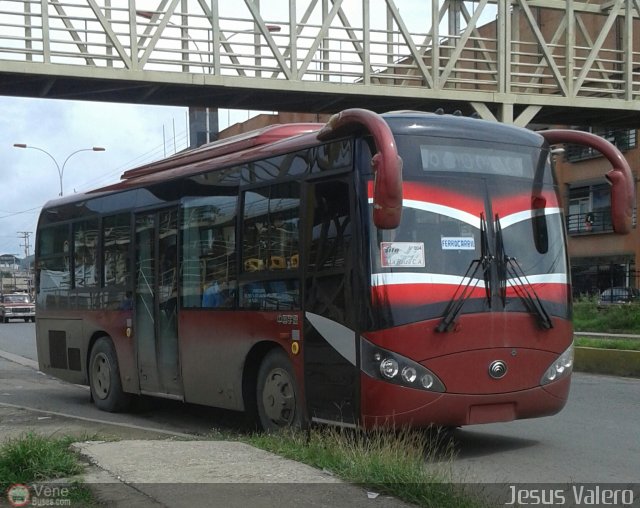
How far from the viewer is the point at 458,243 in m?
7.84

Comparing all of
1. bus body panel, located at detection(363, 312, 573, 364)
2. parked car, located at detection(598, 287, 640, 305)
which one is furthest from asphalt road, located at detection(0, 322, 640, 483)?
parked car, located at detection(598, 287, 640, 305)

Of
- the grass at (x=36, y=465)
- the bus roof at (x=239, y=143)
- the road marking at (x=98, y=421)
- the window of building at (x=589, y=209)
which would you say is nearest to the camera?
the grass at (x=36, y=465)

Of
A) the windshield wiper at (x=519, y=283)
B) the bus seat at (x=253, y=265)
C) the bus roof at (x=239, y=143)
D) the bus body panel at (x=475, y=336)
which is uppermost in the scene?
the bus roof at (x=239, y=143)

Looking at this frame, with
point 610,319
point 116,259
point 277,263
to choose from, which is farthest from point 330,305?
point 610,319

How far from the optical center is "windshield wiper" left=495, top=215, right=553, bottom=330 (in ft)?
26.1

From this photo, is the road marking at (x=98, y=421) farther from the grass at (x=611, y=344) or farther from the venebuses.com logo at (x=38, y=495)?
the grass at (x=611, y=344)

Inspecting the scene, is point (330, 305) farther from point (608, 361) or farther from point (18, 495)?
point (608, 361)

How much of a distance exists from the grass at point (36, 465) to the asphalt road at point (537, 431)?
2.73m

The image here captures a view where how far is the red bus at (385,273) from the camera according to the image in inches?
297

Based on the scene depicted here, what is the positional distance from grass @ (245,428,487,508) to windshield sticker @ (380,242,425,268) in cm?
137

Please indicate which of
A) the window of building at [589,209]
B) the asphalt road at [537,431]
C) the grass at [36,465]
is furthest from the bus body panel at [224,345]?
the window of building at [589,209]

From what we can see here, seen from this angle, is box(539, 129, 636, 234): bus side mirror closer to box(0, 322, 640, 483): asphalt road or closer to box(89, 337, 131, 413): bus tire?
box(0, 322, 640, 483): asphalt road

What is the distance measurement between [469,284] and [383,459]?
200cm

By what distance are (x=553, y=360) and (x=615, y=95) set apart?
2364cm
